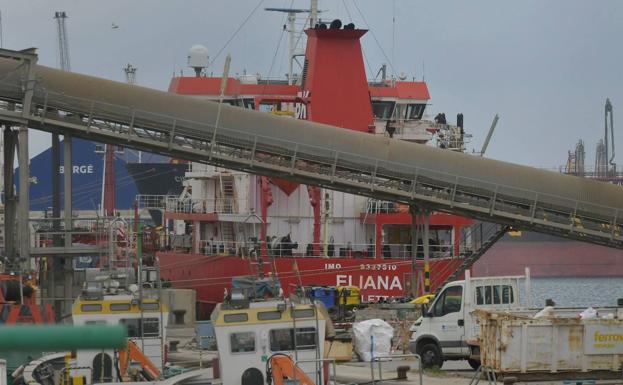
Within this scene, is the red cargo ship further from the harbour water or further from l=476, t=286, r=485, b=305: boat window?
l=476, t=286, r=485, b=305: boat window

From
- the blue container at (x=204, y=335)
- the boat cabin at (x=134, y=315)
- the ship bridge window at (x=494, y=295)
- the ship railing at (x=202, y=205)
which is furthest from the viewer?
the ship railing at (x=202, y=205)

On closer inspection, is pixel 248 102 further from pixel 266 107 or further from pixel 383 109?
pixel 383 109

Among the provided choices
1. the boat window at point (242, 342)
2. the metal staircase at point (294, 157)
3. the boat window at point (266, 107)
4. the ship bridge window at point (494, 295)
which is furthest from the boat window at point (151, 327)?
the boat window at point (266, 107)

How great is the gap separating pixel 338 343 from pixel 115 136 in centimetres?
1080

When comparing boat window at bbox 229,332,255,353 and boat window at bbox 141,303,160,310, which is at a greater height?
boat window at bbox 141,303,160,310

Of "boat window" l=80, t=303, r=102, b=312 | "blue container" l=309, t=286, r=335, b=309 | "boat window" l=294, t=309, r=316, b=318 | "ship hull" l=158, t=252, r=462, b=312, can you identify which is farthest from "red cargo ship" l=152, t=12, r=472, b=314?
"boat window" l=294, t=309, r=316, b=318

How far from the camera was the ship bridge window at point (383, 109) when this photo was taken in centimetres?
5253

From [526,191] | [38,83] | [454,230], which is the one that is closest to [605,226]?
[526,191]

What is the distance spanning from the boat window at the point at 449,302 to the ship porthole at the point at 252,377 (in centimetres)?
979

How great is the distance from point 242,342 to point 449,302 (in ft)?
32.6

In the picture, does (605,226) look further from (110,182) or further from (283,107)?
(110,182)

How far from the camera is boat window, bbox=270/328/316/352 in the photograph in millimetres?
16094

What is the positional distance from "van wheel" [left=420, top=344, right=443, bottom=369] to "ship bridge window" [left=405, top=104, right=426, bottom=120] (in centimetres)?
2820

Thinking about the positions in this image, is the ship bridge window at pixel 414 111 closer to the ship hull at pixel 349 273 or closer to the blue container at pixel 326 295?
the ship hull at pixel 349 273
